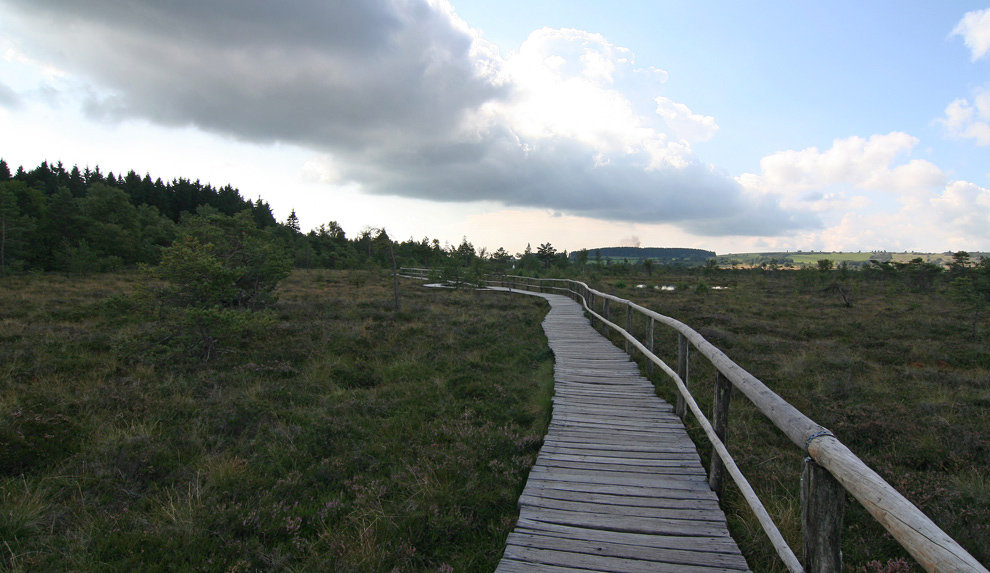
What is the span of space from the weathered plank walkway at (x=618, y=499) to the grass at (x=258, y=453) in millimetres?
348

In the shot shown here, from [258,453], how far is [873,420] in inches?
313

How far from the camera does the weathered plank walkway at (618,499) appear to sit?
277cm

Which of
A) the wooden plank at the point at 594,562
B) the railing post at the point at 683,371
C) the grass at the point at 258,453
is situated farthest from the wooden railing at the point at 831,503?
the grass at the point at 258,453

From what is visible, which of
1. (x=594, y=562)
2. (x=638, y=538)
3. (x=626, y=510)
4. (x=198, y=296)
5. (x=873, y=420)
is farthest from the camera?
(x=198, y=296)

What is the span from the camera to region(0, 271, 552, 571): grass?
10.2 ft

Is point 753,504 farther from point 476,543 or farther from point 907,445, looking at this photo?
point 907,445

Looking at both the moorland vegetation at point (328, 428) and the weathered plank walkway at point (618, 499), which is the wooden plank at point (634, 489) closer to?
the weathered plank walkway at point (618, 499)

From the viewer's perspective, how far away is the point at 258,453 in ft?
15.2

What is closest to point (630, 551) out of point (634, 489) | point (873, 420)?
point (634, 489)

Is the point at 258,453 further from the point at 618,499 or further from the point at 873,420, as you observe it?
the point at 873,420

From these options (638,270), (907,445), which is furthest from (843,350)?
(638,270)

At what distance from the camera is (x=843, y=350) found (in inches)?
427

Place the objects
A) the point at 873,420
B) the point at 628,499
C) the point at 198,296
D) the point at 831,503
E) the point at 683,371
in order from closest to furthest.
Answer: the point at 831,503 → the point at 628,499 → the point at 683,371 → the point at 873,420 → the point at 198,296

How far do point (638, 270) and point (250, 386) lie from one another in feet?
236
